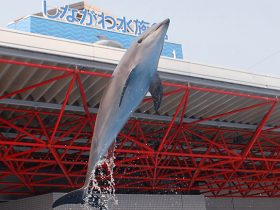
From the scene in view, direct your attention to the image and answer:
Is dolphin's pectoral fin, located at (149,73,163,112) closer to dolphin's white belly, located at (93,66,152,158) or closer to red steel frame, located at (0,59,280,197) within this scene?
dolphin's white belly, located at (93,66,152,158)

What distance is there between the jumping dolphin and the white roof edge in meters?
4.75

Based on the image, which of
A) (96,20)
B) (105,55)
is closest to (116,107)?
(105,55)

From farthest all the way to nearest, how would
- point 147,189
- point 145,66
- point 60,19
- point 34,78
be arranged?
point 60,19, point 147,189, point 34,78, point 145,66

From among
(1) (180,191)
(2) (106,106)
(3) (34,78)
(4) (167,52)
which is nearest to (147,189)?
(1) (180,191)

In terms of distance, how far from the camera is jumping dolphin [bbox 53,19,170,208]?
4781 mm

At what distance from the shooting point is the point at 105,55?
34.4ft

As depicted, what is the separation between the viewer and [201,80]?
11.8 meters

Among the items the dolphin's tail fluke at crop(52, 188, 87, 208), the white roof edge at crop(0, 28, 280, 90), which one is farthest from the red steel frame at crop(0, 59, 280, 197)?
the dolphin's tail fluke at crop(52, 188, 87, 208)

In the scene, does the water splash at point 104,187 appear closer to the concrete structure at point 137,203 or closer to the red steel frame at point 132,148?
the concrete structure at point 137,203

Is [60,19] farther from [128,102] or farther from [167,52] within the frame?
[128,102]

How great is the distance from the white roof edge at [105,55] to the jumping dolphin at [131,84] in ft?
15.6

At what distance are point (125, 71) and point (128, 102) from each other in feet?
1.30

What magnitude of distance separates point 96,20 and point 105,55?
14616 millimetres

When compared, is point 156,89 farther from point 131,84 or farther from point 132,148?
point 132,148
